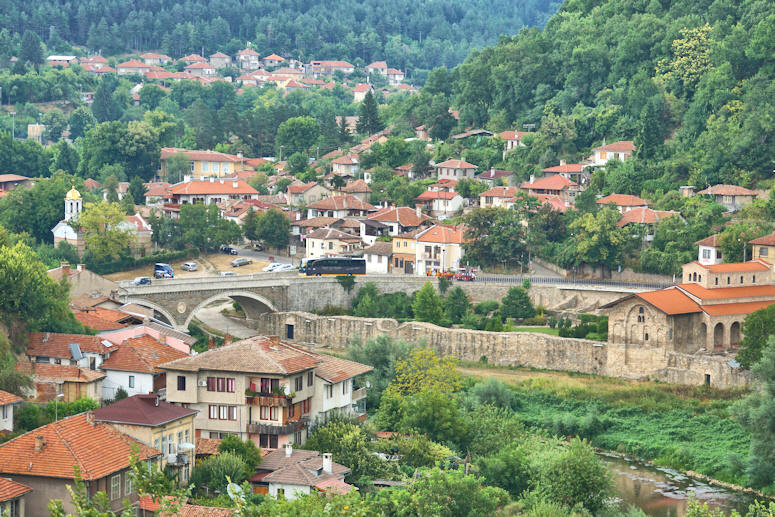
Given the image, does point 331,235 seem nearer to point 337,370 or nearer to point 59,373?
point 337,370

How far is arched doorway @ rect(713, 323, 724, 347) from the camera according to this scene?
68.1m

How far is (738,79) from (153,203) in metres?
41.5

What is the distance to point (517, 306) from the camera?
7675 cm

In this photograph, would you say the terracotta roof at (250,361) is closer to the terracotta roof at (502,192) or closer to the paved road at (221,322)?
the paved road at (221,322)

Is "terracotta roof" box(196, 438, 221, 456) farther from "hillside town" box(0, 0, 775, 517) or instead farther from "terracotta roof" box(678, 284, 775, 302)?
"terracotta roof" box(678, 284, 775, 302)

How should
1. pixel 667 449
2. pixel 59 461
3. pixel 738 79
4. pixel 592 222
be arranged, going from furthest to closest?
pixel 738 79
pixel 592 222
pixel 667 449
pixel 59 461

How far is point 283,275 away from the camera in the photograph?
81250 mm

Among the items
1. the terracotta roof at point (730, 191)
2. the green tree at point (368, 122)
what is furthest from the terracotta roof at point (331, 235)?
the green tree at point (368, 122)

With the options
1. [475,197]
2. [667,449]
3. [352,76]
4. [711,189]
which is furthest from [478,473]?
[352,76]

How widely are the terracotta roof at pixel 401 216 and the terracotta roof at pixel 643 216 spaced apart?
12891 millimetres

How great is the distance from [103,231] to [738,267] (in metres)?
37.8

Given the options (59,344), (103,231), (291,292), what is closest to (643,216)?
(291,292)

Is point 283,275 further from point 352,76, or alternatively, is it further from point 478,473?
point 352,76

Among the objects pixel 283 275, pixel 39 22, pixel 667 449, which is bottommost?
pixel 667 449
